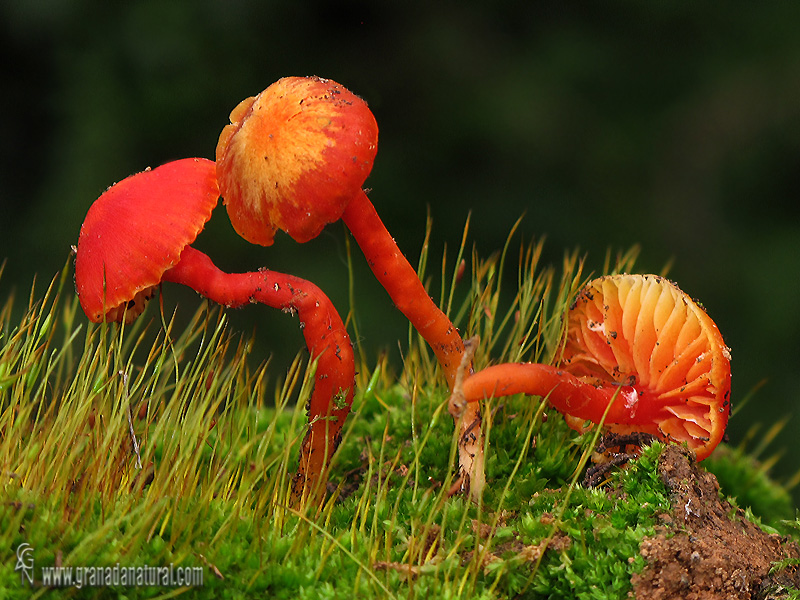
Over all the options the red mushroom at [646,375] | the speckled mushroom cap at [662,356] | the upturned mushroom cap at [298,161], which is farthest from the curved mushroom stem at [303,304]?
the speckled mushroom cap at [662,356]

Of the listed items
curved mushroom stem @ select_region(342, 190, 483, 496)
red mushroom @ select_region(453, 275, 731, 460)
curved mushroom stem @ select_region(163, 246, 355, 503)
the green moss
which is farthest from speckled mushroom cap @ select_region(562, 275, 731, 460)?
curved mushroom stem @ select_region(163, 246, 355, 503)

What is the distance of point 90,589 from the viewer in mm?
942

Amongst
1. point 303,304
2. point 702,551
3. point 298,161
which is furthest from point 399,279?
point 702,551

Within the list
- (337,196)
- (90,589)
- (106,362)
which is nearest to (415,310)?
(337,196)

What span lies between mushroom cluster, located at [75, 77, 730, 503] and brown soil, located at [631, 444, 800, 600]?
91mm

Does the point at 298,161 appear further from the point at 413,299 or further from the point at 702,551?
the point at 702,551

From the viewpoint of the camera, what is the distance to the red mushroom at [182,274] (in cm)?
117

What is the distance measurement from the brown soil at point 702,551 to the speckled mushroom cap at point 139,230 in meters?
0.85

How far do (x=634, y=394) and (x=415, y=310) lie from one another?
16.1 inches

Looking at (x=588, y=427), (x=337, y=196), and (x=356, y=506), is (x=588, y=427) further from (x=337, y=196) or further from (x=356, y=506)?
(x=337, y=196)

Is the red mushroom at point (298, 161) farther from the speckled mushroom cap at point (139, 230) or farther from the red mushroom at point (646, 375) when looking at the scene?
the red mushroom at point (646, 375)

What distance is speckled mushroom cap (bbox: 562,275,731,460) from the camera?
1.23 m

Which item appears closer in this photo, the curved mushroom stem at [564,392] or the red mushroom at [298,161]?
the red mushroom at [298,161]

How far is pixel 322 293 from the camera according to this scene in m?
1.29
